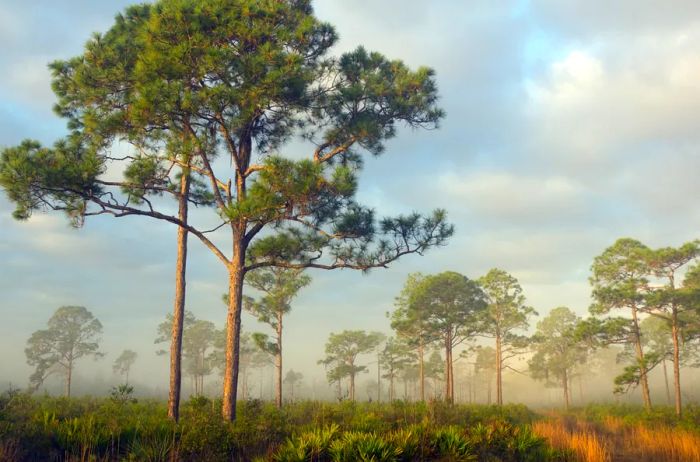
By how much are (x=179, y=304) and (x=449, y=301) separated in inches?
990

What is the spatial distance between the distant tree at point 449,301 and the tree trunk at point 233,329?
79.4ft

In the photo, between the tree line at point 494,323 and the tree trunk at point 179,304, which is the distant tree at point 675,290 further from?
the tree trunk at point 179,304

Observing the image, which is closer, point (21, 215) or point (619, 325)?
point (21, 215)

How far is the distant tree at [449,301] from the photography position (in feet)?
118

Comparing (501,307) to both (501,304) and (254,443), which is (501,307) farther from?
(254,443)

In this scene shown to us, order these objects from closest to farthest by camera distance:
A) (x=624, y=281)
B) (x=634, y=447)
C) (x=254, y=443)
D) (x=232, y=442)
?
(x=232, y=442) < (x=254, y=443) < (x=634, y=447) < (x=624, y=281)

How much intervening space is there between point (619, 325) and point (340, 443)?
1040 inches

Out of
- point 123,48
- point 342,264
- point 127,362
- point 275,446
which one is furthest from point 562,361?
point 127,362

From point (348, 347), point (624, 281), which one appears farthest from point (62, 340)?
point (624, 281)

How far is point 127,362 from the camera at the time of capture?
85.5 meters

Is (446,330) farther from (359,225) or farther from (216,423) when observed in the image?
(216,423)

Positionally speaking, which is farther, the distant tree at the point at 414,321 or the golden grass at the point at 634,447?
the distant tree at the point at 414,321

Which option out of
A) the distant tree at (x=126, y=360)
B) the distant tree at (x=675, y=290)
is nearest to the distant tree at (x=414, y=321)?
the distant tree at (x=675, y=290)

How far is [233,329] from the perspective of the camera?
13.4 m
